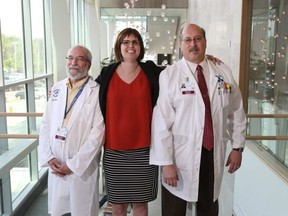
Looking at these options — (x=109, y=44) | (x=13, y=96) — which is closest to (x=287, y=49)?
(x=13, y=96)

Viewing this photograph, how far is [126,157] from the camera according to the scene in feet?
6.34

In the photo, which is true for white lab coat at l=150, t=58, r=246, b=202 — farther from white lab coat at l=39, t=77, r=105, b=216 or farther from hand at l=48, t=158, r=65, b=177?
hand at l=48, t=158, r=65, b=177

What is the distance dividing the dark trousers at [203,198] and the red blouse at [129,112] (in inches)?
13.8

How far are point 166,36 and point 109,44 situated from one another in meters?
2.19

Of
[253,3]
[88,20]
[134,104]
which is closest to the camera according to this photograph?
[134,104]

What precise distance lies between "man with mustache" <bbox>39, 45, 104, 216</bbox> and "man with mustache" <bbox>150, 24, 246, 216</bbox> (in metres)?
0.41

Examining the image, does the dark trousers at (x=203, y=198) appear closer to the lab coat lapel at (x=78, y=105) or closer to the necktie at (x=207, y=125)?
the necktie at (x=207, y=125)

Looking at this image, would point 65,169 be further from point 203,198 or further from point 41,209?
point 41,209

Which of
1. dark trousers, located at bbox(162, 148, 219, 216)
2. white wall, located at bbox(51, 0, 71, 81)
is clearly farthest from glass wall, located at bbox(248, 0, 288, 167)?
white wall, located at bbox(51, 0, 71, 81)

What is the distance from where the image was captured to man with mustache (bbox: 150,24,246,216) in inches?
70.9

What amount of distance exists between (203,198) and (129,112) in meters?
0.69

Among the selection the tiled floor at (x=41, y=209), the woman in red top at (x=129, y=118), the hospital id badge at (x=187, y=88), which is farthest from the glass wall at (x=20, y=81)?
the hospital id badge at (x=187, y=88)

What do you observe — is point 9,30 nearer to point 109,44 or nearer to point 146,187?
point 146,187

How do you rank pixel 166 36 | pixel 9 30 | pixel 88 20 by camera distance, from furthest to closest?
pixel 166 36, pixel 88 20, pixel 9 30
